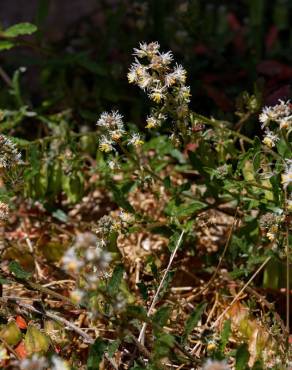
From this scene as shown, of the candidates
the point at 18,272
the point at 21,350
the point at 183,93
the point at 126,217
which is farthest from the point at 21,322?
the point at 183,93

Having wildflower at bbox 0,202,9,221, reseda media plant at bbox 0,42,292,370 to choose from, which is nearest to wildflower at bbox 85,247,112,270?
reseda media plant at bbox 0,42,292,370

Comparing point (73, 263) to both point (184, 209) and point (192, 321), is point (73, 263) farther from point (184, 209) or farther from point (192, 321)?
point (184, 209)

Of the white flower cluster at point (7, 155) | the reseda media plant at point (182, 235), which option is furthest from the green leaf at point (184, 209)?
the white flower cluster at point (7, 155)

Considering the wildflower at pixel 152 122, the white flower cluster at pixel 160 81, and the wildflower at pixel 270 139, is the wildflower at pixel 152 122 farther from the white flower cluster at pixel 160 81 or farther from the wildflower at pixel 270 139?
the wildflower at pixel 270 139

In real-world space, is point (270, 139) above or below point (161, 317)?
above

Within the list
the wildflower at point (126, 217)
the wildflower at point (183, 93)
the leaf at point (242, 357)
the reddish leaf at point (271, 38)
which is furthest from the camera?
the reddish leaf at point (271, 38)

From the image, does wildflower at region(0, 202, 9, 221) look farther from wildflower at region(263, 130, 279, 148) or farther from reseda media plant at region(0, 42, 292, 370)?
wildflower at region(263, 130, 279, 148)

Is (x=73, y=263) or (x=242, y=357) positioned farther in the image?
(x=242, y=357)
